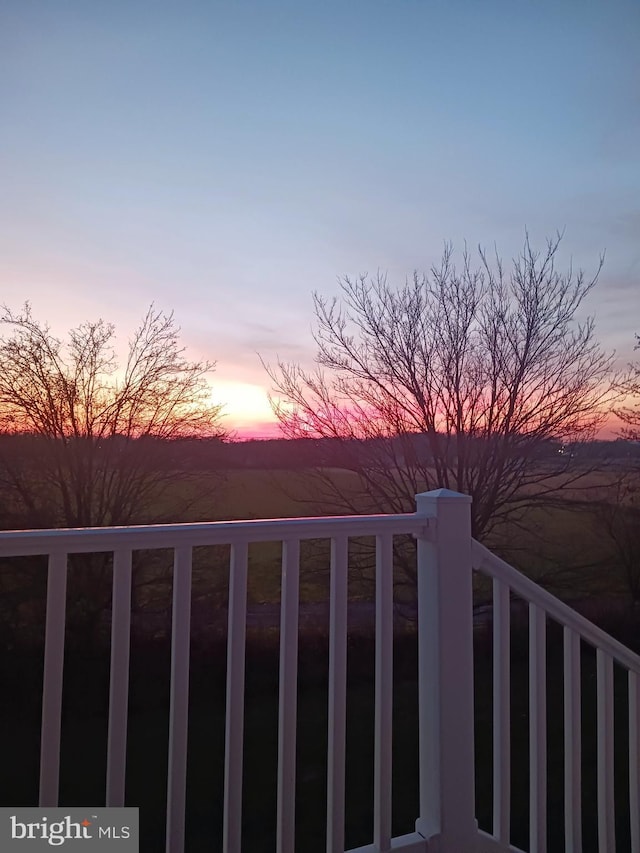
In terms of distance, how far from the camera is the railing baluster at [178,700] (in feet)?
4.17

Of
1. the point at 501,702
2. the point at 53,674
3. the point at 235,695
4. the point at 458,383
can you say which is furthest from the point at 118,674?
the point at 458,383

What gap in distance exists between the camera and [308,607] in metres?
7.12

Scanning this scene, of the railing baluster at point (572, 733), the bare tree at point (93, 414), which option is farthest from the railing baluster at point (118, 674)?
the bare tree at point (93, 414)

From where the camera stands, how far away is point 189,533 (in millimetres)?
1295

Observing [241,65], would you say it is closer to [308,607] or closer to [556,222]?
[556,222]

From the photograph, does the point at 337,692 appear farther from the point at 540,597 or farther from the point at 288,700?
the point at 540,597

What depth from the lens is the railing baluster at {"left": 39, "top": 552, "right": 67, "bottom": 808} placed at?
1.15 metres

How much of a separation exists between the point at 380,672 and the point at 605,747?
3.12 ft

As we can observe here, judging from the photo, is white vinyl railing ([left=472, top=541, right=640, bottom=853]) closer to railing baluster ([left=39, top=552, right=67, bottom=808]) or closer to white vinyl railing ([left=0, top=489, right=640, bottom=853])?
white vinyl railing ([left=0, top=489, right=640, bottom=853])

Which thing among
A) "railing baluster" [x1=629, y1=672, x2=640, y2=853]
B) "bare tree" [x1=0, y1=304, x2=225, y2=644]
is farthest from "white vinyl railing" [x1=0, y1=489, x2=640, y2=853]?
"bare tree" [x1=0, y1=304, x2=225, y2=644]

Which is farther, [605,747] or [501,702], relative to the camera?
[605,747]

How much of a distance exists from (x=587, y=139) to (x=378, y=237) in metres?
2.16

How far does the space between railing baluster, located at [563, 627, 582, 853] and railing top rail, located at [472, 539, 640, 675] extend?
45mm

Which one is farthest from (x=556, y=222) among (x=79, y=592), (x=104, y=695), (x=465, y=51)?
(x=104, y=695)
